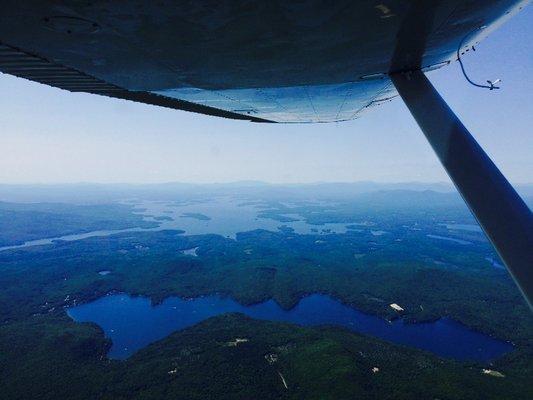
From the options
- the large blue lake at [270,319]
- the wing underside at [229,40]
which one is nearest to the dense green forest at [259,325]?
the large blue lake at [270,319]

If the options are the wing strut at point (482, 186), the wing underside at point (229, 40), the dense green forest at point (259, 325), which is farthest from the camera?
the dense green forest at point (259, 325)

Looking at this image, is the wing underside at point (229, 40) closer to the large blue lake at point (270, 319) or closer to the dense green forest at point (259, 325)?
the dense green forest at point (259, 325)

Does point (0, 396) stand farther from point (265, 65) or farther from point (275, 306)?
point (265, 65)

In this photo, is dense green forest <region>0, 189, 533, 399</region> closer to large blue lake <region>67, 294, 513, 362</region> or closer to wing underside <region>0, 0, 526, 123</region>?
large blue lake <region>67, 294, 513, 362</region>

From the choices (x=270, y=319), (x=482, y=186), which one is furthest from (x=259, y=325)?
(x=482, y=186)

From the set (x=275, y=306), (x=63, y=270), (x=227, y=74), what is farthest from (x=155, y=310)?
(x=227, y=74)

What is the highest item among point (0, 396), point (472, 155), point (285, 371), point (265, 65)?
point (265, 65)
